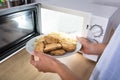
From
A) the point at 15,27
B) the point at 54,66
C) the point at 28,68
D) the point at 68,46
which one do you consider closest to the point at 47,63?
the point at 54,66

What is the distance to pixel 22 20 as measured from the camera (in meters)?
0.78

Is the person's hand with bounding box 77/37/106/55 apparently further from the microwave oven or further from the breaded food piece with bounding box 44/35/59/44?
the breaded food piece with bounding box 44/35/59/44

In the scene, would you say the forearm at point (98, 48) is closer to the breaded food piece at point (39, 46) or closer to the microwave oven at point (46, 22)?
the microwave oven at point (46, 22)

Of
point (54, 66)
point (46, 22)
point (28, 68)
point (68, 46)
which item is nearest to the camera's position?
point (54, 66)

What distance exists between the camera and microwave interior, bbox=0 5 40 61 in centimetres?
66

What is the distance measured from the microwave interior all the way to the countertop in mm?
72

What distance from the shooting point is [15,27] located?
2.53ft

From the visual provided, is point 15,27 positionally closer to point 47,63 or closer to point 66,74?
point 47,63

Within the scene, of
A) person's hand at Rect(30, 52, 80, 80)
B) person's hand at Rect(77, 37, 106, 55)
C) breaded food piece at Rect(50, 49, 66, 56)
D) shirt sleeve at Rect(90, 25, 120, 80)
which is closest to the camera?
shirt sleeve at Rect(90, 25, 120, 80)

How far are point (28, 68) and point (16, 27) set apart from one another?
0.27m

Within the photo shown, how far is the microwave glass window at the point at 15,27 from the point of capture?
0.68 m

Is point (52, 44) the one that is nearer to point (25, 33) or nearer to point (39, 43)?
point (39, 43)

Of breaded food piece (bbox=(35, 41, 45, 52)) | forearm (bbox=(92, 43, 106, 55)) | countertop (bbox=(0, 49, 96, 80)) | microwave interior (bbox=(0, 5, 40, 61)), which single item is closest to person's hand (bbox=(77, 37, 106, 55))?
forearm (bbox=(92, 43, 106, 55))

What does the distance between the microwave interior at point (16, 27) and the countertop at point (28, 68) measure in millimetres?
72
